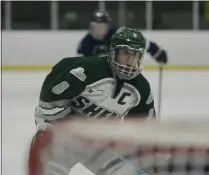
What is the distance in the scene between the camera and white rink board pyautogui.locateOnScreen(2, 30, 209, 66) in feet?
26.3

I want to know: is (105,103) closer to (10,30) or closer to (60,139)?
(60,139)

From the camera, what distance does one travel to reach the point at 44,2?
343 inches

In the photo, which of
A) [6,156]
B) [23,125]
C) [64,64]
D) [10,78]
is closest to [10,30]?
[10,78]

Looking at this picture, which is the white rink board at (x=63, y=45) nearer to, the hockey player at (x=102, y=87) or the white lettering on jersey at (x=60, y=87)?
the hockey player at (x=102, y=87)

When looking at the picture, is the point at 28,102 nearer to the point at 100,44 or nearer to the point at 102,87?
the point at 100,44

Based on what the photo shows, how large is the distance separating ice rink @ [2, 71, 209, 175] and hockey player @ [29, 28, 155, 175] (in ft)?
2.30

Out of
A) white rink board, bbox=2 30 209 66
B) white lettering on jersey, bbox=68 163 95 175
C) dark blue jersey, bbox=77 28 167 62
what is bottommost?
white rink board, bbox=2 30 209 66

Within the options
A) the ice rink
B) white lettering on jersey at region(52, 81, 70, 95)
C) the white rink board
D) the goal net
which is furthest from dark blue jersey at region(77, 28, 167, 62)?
the goal net

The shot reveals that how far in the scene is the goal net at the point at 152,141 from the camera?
135 centimetres

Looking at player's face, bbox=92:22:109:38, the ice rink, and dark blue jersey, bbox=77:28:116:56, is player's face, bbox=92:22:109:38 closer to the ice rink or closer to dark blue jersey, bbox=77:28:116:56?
dark blue jersey, bbox=77:28:116:56

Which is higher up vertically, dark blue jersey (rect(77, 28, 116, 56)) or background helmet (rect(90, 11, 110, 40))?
background helmet (rect(90, 11, 110, 40))

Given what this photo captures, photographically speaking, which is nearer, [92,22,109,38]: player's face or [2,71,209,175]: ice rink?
[2,71,209,175]: ice rink

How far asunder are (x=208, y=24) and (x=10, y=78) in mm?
2953

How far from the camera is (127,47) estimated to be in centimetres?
202
